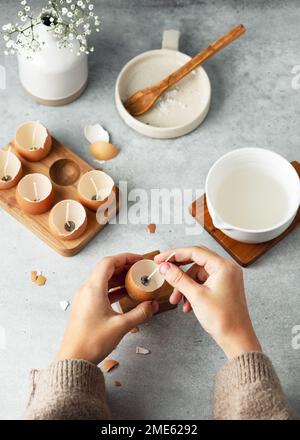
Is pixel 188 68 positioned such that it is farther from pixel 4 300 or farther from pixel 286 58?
pixel 4 300

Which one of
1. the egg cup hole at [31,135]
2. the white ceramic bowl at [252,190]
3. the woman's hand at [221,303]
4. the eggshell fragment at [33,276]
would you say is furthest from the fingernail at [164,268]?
the egg cup hole at [31,135]

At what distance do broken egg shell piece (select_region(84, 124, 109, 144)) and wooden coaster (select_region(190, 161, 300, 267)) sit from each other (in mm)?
253

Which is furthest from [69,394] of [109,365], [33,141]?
[33,141]

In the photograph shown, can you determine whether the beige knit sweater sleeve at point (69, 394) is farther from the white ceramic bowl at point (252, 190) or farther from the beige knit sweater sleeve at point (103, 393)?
the white ceramic bowl at point (252, 190)

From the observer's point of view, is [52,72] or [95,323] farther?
[52,72]

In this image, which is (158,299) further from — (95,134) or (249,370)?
(95,134)

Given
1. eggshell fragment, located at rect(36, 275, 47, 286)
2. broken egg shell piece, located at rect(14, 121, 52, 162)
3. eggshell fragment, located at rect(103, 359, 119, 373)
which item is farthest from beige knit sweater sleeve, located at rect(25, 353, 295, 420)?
broken egg shell piece, located at rect(14, 121, 52, 162)

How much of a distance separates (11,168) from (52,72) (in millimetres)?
209

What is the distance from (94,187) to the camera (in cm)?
136

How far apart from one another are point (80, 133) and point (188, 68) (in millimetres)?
268

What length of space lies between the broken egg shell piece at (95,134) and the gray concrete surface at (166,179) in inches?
0.6

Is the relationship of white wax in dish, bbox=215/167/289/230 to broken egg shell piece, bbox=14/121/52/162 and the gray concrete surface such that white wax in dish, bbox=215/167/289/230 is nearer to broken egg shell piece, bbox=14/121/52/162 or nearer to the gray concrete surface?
the gray concrete surface

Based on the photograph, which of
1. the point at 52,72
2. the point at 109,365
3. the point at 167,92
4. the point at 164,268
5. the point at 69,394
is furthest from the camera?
the point at 167,92
